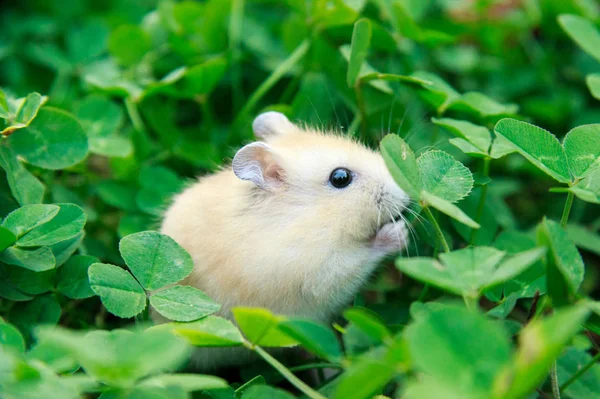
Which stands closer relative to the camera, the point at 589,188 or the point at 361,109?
the point at 589,188

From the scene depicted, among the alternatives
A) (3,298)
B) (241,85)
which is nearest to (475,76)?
(241,85)

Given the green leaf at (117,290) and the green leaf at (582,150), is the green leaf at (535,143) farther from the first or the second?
the green leaf at (117,290)

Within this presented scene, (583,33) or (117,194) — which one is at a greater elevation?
(583,33)

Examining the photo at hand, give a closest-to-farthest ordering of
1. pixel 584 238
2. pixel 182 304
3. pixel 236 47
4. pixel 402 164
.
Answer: pixel 402 164 → pixel 182 304 → pixel 584 238 → pixel 236 47

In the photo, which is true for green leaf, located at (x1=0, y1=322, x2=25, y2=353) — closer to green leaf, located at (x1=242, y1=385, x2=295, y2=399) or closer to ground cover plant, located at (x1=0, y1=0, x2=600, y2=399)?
ground cover plant, located at (x1=0, y1=0, x2=600, y2=399)

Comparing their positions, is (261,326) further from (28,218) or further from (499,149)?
(499,149)

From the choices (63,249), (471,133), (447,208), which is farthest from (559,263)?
(63,249)

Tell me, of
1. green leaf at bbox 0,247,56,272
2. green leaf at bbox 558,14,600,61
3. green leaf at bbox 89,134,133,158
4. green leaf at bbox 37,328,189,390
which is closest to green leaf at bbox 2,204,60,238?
green leaf at bbox 0,247,56,272
